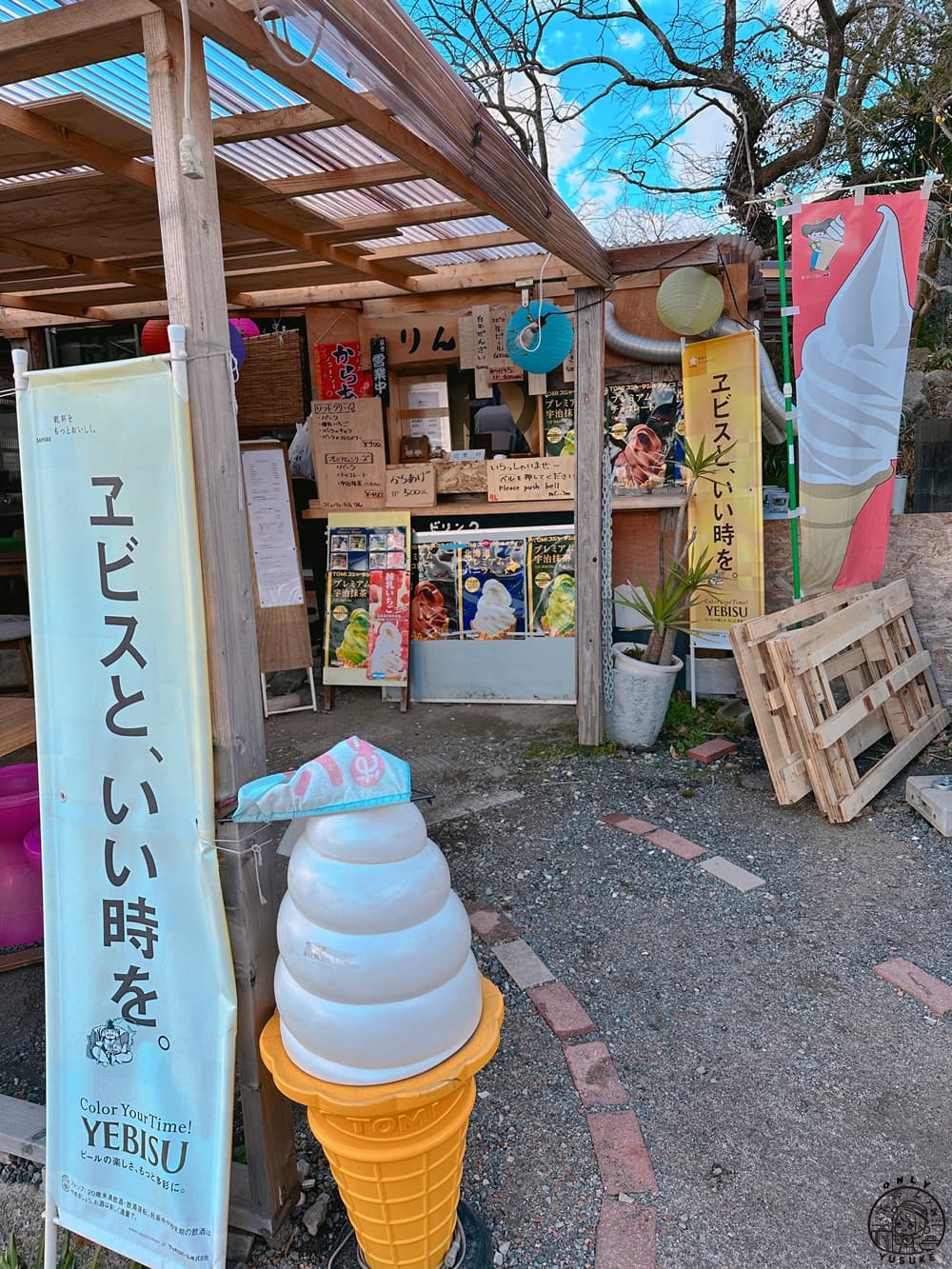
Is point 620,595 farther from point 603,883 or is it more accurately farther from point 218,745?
point 218,745

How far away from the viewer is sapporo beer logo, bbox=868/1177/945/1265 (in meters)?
1.99

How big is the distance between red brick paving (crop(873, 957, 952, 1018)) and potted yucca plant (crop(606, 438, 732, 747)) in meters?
Result: 2.29

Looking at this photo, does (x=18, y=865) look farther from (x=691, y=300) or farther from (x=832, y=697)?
(x=691, y=300)

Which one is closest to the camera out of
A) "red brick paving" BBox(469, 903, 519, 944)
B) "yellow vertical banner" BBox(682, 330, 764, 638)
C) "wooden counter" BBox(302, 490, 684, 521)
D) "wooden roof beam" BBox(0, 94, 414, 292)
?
"wooden roof beam" BBox(0, 94, 414, 292)

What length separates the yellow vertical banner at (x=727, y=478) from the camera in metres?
5.31

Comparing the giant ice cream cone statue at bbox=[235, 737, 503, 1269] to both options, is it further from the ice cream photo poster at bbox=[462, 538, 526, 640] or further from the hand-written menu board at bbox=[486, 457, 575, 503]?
the hand-written menu board at bbox=[486, 457, 575, 503]

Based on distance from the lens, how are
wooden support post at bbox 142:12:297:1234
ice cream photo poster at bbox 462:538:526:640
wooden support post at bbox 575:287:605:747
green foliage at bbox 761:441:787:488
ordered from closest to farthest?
wooden support post at bbox 142:12:297:1234 < wooden support post at bbox 575:287:605:747 < ice cream photo poster at bbox 462:538:526:640 < green foliage at bbox 761:441:787:488

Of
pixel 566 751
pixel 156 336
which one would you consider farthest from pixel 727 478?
pixel 156 336

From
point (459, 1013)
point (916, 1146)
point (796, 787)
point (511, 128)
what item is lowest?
point (916, 1146)

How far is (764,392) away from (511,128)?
808 centimetres

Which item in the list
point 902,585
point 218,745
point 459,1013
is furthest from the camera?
point 902,585

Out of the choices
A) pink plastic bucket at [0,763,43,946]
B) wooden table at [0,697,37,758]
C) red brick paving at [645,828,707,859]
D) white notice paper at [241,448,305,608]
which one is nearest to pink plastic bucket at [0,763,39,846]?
pink plastic bucket at [0,763,43,946]

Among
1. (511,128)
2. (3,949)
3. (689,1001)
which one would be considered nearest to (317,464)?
(3,949)

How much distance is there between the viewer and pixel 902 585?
5340 millimetres
